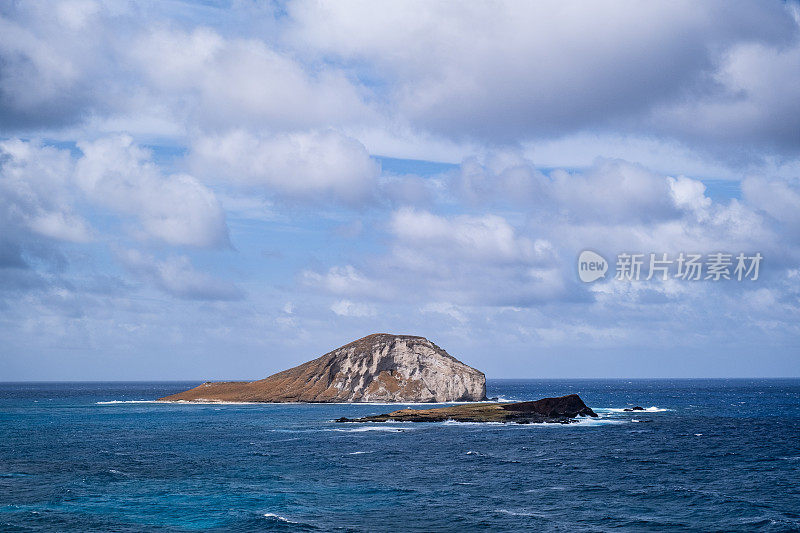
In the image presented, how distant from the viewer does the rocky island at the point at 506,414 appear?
137 meters

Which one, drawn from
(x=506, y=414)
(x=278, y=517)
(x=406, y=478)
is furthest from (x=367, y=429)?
(x=278, y=517)

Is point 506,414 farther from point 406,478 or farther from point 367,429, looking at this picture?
point 406,478

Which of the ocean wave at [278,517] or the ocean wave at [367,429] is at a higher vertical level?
the ocean wave at [367,429]

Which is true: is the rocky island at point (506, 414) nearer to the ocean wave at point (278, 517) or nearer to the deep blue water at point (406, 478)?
the deep blue water at point (406, 478)

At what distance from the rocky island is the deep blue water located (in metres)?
9.92

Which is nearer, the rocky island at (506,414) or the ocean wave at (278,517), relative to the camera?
the ocean wave at (278,517)

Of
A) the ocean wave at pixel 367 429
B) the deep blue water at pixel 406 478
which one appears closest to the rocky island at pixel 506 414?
the deep blue water at pixel 406 478

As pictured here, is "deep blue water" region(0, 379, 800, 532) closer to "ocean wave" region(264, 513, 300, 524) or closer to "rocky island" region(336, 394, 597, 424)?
"ocean wave" region(264, 513, 300, 524)

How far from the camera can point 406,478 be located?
71.4m

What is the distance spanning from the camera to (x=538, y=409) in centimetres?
14625

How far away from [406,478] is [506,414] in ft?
244

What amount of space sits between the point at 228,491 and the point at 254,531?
16.3 meters

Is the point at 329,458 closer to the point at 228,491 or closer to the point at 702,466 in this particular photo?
the point at 228,491

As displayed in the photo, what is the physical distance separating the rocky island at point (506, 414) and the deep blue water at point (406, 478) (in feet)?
32.5
